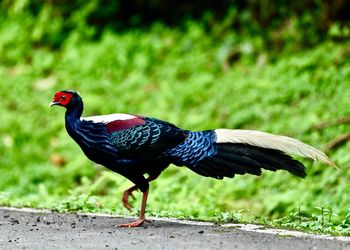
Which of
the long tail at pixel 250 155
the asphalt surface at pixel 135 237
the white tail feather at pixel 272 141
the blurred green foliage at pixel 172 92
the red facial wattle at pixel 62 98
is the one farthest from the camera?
the blurred green foliage at pixel 172 92

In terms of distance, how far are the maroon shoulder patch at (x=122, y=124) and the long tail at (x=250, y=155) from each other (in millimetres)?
639

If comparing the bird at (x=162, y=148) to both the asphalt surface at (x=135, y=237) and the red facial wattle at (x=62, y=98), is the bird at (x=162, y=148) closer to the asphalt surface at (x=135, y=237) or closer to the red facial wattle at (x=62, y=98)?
the red facial wattle at (x=62, y=98)

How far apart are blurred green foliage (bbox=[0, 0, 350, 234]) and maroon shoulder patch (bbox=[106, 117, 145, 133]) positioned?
55.5 inches

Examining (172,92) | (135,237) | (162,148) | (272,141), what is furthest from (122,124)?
(172,92)

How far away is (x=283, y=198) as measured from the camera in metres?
10.2

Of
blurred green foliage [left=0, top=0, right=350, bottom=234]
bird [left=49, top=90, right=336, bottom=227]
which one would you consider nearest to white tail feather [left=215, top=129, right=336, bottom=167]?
bird [left=49, top=90, right=336, bottom=227]

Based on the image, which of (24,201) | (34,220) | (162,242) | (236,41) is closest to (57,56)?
(236,41)

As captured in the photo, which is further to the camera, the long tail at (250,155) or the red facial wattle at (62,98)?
the red facial wattle at (62,98)

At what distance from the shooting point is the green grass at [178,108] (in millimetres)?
10180

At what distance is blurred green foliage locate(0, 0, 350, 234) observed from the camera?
10617mm

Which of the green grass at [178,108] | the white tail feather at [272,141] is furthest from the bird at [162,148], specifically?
the green grass at [178,108]

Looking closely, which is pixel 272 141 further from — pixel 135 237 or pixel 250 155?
pixel 135 237

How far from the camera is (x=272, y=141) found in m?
7.02

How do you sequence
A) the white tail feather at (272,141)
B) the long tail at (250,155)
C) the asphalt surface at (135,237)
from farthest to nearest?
the long tail at (250,155) → the white tail feather at (272,141) → the asphalt surface at (135,237)
